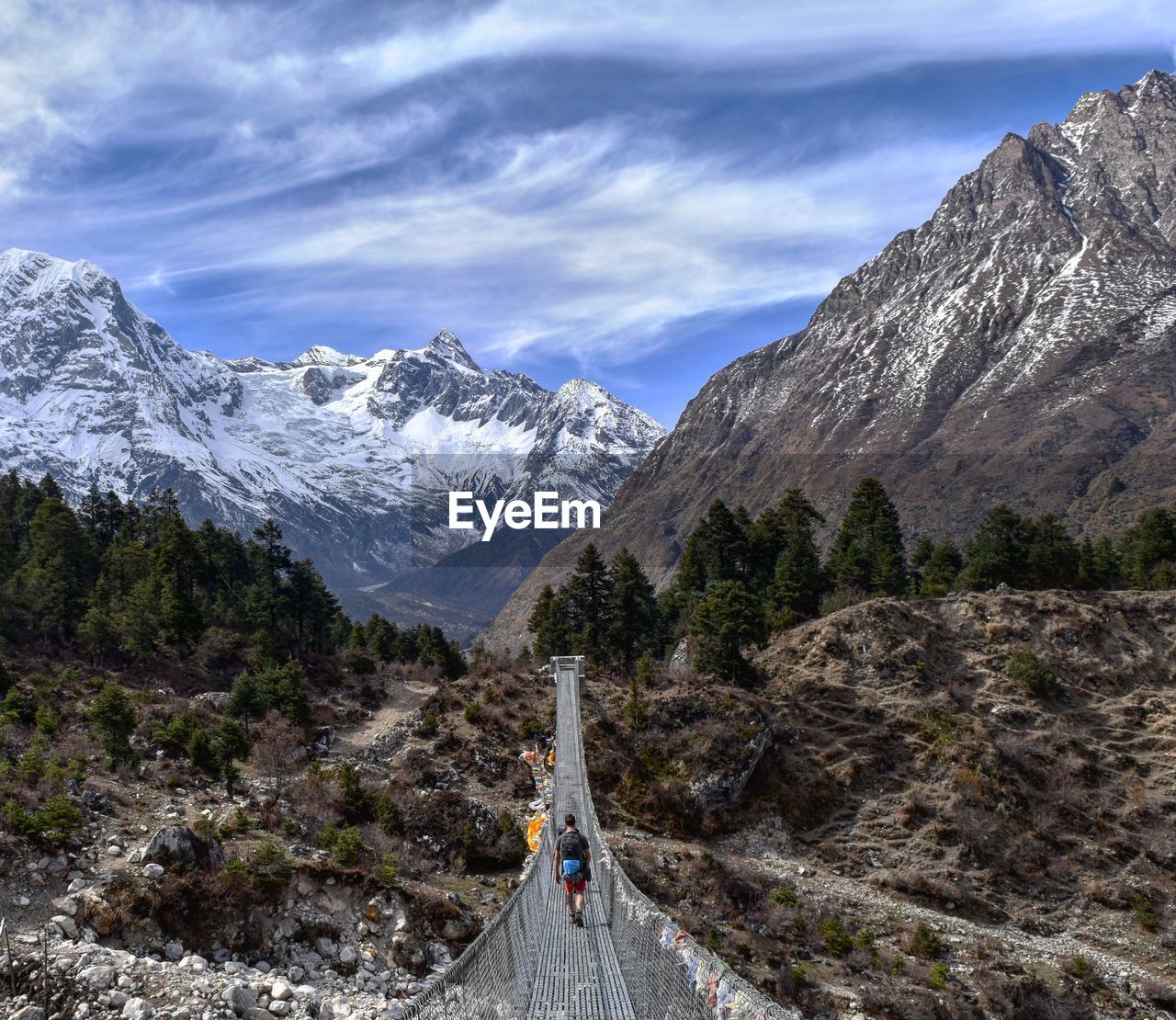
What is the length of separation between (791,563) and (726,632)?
13.7m

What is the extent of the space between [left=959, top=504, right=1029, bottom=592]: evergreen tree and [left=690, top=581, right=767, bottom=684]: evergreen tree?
1763cm

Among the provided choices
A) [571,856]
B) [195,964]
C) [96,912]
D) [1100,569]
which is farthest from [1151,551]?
[96,912]

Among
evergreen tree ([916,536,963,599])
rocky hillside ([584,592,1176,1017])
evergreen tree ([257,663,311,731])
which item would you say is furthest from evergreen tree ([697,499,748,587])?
evergreen tree ([257,663,311,731])

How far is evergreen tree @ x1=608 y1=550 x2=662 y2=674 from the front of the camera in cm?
5694

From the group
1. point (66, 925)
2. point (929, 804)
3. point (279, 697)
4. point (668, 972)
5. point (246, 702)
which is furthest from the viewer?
point (279, 697)

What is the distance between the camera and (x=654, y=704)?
40812 millimetres

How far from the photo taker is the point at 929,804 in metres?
37.6

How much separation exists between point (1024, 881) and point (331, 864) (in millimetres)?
29820

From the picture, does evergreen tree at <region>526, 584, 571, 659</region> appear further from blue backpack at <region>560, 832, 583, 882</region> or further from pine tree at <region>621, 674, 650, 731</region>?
blue backpack at <region>560, 832, 583, 882</region>

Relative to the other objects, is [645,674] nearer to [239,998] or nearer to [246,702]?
[246,702]

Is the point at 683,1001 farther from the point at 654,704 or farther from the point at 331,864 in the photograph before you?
the point at 654,704

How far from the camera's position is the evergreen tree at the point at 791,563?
55625 mm

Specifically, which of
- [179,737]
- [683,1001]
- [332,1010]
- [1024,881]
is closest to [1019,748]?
[1024,881]

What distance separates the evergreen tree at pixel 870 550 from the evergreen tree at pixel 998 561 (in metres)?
4.83
